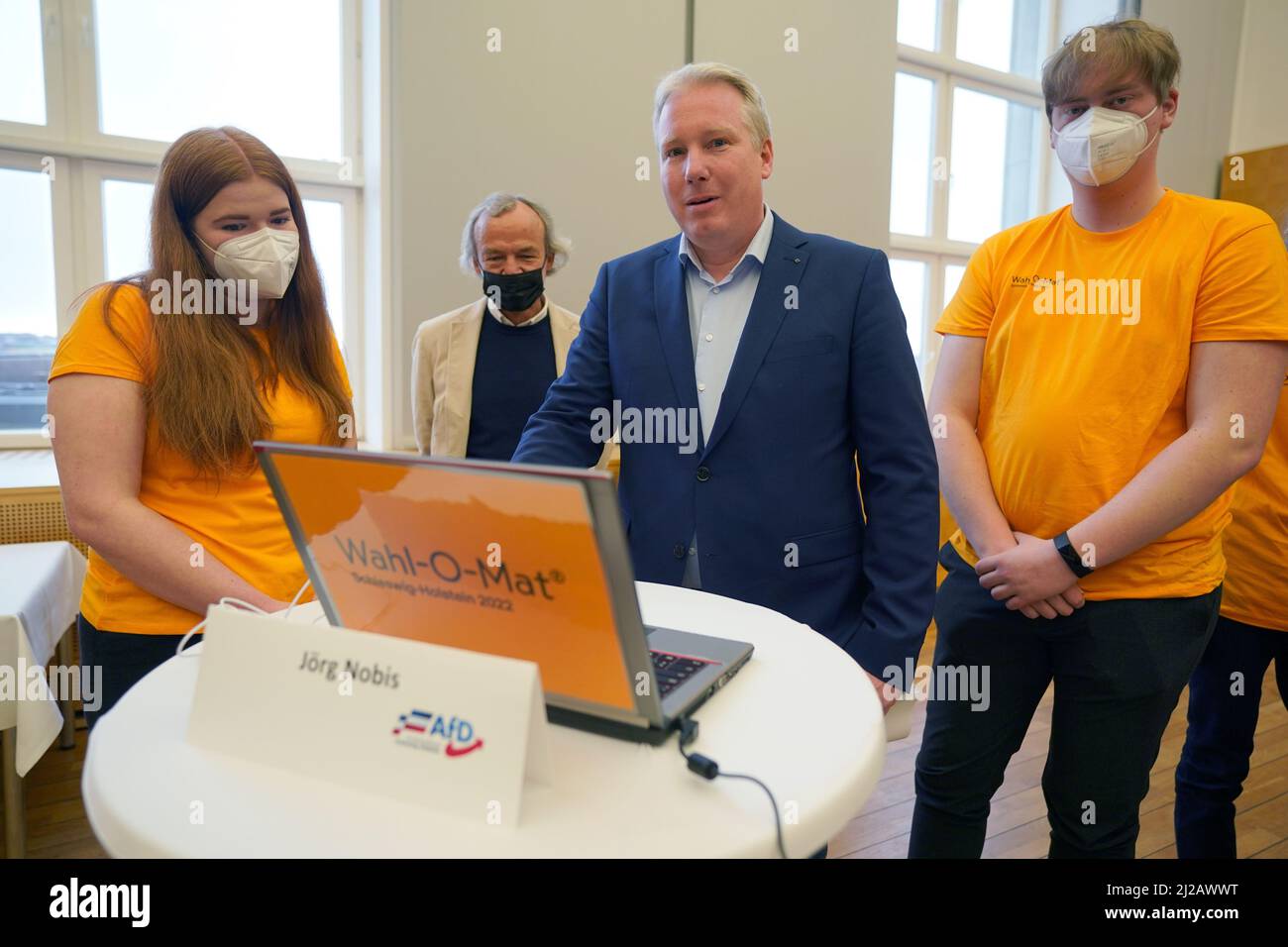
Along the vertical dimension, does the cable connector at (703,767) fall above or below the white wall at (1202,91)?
below

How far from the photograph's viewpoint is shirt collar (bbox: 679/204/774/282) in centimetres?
144

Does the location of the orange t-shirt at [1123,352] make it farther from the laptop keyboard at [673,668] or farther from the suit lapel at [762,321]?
the laptop keyboard at [673,668]

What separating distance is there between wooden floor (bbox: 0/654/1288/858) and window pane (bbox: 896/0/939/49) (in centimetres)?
422

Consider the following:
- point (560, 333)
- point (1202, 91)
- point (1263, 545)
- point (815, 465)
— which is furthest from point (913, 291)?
point (815, 465)

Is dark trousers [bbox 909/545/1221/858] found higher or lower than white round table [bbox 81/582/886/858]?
lower

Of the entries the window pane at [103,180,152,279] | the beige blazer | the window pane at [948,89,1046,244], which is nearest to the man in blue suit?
the beige blazer

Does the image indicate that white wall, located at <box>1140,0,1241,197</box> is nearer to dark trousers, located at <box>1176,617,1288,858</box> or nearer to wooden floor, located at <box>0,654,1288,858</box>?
wooden floor, located at <box>0,654,1288,858</box>

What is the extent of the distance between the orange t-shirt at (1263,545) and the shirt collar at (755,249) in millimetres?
1171

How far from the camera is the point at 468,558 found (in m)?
0.75

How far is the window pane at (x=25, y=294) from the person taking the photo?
2986 mm

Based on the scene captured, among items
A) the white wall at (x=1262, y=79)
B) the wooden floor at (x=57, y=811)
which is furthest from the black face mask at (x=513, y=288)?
the white wall at (x=1262, y=79)

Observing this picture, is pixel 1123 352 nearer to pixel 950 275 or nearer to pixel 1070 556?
pixel 1070 556
